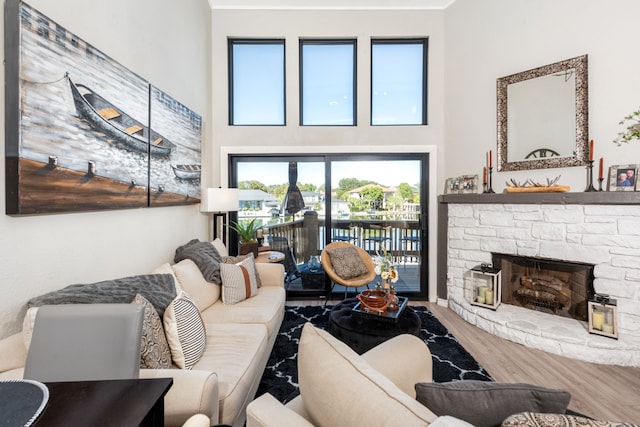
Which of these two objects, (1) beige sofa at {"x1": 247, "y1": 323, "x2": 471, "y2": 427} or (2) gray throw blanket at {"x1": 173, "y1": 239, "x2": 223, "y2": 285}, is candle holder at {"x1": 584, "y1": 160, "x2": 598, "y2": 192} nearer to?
(1) beige sofa at {"x1": 247, "y1": 323, "x2": 471, "y2": 427}

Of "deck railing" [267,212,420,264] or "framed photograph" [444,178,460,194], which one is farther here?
"deck railing" [267,212,420,264]

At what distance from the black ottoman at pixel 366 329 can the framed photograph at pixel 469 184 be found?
1897 millimetres

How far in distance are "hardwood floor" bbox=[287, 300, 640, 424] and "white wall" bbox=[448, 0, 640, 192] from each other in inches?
64.8

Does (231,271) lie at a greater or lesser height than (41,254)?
lesser

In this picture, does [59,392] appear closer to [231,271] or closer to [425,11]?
[231,271]

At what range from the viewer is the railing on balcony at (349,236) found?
397 centimetres

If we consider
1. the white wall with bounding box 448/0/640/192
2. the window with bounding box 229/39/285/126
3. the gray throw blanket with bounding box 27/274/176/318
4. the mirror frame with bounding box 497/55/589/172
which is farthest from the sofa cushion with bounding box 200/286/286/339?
the mirror frame with bounding box 497/55/589/172

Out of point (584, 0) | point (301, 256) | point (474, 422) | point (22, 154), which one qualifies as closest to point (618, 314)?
point (474, 422)

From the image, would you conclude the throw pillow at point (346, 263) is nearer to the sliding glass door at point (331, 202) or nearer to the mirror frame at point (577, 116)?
the sliding glass door at point (331, 202)

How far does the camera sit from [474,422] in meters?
0.75

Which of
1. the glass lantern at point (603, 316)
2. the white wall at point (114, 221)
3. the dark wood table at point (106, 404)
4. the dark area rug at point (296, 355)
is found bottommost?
the dark area rug at point (296, 355)

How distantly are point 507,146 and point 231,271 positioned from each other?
10.8 feet

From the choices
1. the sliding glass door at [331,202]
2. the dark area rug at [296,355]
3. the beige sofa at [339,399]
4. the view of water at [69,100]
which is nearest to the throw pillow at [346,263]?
the sliding glass door at [331,202]

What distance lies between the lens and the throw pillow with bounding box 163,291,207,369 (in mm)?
1494
